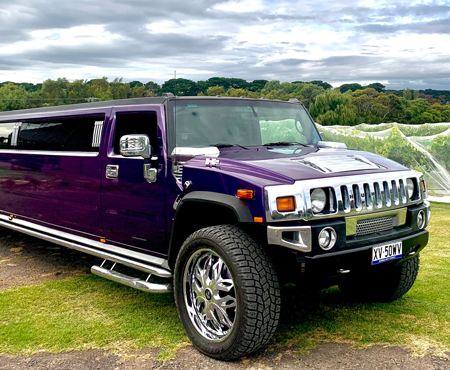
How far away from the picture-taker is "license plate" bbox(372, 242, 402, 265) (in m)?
3.80

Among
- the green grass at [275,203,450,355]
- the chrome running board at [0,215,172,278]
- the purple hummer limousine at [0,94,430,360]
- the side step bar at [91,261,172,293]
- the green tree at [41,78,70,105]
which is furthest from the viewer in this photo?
the green tree at [41,78,70,105]

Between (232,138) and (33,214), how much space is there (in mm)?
2939

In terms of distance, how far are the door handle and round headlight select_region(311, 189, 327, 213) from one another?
81.8 inches

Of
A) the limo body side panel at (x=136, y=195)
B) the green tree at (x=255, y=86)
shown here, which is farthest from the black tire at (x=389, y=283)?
the green tree at (x=255, y=86)

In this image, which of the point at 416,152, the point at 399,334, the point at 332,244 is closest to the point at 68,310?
the point at 332,244

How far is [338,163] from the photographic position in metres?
4.06

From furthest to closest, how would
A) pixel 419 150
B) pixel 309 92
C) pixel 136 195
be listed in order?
pixel 309 92 → pixel 419 150 → pixel 136 195

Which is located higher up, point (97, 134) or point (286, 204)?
point (97, 134)

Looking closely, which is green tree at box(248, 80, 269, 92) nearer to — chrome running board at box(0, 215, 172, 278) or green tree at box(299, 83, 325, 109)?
chrome running board at box(0, 215, 172, 278)

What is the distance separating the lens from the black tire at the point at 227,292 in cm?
354

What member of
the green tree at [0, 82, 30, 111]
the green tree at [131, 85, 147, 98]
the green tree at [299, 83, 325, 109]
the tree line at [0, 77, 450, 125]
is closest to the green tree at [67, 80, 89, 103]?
the tree line at [0, 77, 450, 125]

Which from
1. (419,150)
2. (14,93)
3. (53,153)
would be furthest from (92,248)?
(14,93)

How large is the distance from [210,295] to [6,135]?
432 cm

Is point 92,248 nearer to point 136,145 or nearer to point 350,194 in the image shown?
point 136,145
